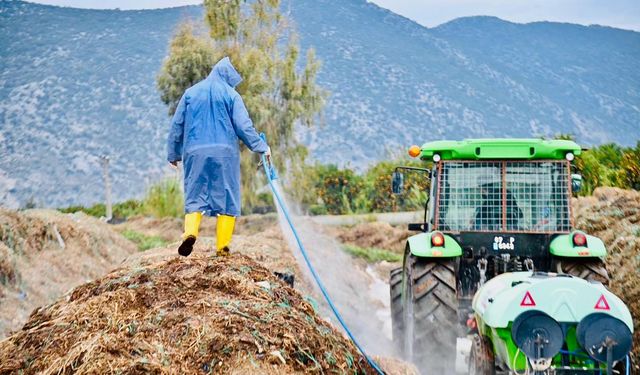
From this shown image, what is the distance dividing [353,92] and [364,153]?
12.9 meters

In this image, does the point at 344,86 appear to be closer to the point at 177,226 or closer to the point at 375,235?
the point at 375,235

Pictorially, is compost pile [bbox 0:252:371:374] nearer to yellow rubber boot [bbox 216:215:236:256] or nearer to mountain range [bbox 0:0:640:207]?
yellow rubber boot [bbox 216:215:236:256]

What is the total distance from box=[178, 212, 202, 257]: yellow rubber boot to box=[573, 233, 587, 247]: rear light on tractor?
3.51 meters

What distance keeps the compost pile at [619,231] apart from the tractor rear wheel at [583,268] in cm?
93

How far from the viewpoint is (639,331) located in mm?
9672

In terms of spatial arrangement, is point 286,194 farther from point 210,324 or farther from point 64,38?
point 64,38

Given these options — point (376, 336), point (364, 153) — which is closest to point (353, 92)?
point (364, 153)

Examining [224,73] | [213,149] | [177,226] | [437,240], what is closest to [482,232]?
[437,240]

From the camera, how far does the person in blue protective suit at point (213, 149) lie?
28.2 ft

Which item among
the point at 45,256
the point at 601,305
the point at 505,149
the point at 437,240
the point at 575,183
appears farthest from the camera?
the point at 45,256

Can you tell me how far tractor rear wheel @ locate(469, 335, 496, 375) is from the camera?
7336mm

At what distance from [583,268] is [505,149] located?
138cm

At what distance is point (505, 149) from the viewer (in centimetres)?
949

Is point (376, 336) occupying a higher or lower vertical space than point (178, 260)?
lower
